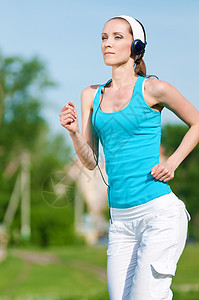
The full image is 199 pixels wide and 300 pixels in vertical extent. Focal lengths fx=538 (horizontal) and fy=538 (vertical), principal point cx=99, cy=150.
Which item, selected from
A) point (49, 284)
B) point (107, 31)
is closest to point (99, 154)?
point (107, 31)

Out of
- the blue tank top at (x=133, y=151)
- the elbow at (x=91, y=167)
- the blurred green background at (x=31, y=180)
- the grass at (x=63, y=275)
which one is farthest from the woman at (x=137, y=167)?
the blurred green background at (x=31, y=180)

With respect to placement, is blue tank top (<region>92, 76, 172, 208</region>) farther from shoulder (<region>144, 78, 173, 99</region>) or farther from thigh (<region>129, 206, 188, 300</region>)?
thigh (<region>129, 206, 188, 300</region>)

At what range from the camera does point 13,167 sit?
4141 cm

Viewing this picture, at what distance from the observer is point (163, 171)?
3004mm

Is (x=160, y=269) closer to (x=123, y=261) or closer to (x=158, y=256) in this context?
(x=158, y=256)

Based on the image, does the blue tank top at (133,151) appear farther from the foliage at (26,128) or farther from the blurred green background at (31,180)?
the foliage at (26,128)

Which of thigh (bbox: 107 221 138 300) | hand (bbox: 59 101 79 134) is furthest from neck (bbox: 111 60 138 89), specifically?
thigh (bbox: 107 221 138 300)

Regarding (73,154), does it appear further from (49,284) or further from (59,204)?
(49,284)

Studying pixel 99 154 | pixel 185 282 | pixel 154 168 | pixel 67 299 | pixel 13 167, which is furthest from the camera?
pixel 13 167

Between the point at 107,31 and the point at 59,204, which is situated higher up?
the point at 107,31

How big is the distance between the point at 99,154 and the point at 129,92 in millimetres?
468

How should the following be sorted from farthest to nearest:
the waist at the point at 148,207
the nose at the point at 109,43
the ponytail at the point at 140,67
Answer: the ponytail at the point at 140,67
the nose at the point at 109,43
the waist at the point at 148,207

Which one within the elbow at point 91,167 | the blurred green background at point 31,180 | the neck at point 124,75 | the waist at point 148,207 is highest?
the neck at point 124,75

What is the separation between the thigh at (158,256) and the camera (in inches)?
115
